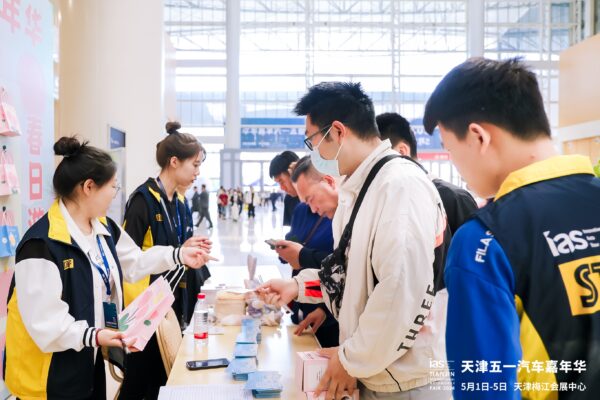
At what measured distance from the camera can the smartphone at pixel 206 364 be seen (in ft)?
6.47

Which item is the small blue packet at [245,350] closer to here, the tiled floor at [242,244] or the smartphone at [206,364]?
the smartphone at [206,364]

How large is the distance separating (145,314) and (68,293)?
0.99ft

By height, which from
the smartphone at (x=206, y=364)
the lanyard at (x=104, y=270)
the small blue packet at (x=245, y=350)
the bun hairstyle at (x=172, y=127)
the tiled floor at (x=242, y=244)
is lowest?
the tiled floor at (x=242, y=244)

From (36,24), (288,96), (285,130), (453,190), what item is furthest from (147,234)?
(288,96)

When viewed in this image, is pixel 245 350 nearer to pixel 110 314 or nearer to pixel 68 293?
pixel 110 314

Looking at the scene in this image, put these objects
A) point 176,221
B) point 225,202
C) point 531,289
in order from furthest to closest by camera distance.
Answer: point 225,202 → point 176,221 → point 531,289

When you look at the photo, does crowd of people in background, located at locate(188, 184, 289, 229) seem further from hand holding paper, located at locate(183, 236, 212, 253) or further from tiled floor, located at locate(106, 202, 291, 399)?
hand holding paper, located at locate(183, 236, 212, 253)

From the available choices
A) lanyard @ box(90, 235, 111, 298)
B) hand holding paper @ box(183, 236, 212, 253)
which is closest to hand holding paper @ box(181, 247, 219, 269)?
hand holding paper @ box(183, 236, 212, 253)

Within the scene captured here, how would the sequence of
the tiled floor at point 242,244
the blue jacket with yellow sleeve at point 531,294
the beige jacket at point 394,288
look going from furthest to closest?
the tiled floor at point 242,244 → the beige jacket at point 394,288 → the blue jacket with yellow sleeve at point 531,294

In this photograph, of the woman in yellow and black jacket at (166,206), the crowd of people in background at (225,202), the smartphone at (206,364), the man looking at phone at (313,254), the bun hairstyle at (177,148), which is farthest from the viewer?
the crowd of people in background at (225,202)

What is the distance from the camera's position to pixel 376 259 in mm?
1413

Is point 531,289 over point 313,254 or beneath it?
over

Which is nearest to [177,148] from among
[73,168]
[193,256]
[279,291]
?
[193,256]

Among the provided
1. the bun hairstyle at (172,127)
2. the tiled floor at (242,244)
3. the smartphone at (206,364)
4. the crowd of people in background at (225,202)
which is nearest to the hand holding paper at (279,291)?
the smartphone at (206,364)
